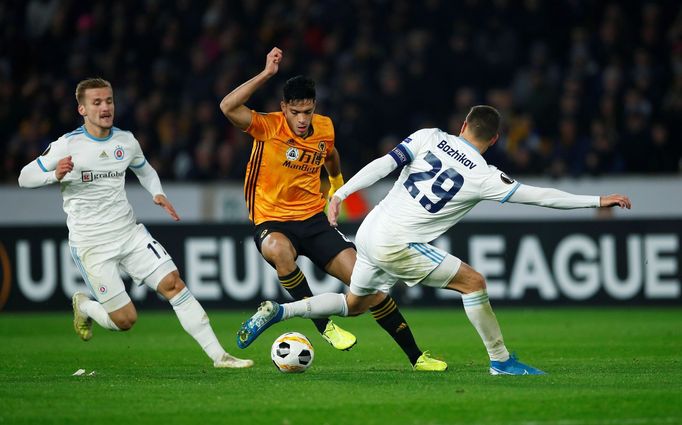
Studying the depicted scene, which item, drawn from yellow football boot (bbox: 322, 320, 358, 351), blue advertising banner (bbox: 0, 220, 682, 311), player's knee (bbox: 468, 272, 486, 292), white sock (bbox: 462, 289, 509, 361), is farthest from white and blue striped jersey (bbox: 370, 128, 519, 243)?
blue advertising banner (bbox: 0, 220, 682, 311)

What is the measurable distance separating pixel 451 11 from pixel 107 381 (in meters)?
12.6

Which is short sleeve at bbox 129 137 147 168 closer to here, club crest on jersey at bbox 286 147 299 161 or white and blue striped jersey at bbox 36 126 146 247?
white and blue striped jersey at bbox 36 126 146 247

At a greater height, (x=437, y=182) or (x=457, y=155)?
(x=457, y=155)

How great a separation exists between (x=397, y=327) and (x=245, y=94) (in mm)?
2282

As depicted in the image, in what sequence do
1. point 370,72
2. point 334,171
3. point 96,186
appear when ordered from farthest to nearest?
1. point 370,72
2. point 334,171
3. point 96,186

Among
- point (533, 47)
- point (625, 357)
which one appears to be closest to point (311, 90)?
point (625, 357)

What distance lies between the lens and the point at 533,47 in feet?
62.8

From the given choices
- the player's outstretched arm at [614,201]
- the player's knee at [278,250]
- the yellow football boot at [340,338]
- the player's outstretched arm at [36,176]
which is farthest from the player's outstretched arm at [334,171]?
the player's outstretched arm at [614,201]

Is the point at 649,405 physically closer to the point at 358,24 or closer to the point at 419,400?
the point at 419,400

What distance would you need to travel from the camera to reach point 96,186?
9188 millimetres

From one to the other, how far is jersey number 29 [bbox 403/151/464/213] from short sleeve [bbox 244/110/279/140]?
1806mm

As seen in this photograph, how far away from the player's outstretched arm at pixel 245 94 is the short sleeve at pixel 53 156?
52.2 inches

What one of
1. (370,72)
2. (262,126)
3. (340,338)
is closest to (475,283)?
(340,338)

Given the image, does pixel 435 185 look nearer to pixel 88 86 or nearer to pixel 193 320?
pixel 193 320
